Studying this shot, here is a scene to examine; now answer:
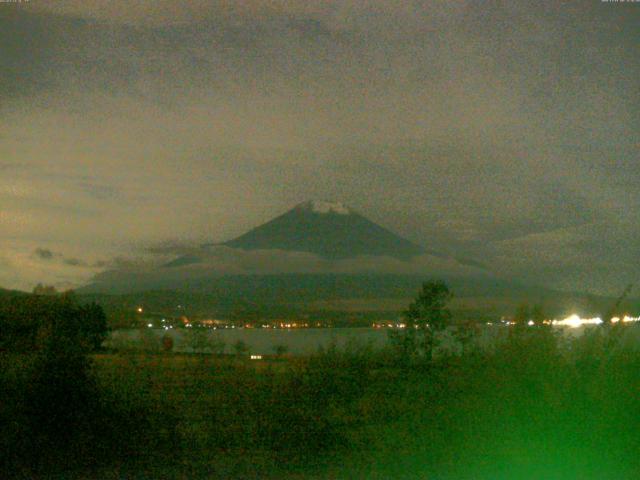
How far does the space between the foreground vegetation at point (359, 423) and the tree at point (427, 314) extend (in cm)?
1231

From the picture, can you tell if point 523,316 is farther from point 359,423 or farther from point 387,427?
point 387,427

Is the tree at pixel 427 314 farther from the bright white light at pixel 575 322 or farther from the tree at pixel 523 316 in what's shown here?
the bright white light at pixel 575 322

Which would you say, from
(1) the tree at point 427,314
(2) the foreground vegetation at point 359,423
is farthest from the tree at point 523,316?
(1) the tree at point 427,314

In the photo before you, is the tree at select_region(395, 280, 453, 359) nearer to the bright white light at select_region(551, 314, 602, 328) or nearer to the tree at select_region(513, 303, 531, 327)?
the tree at select_region(513, 303, 531, 327)

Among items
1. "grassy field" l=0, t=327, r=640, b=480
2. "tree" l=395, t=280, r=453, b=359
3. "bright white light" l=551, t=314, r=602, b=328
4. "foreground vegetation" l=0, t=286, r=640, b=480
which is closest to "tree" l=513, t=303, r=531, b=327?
"bright white light" l=551, t=314, r=602, b=328

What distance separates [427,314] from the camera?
30.2 meters

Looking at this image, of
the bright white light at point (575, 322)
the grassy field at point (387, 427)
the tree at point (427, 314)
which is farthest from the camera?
the tree at point (427, 314)

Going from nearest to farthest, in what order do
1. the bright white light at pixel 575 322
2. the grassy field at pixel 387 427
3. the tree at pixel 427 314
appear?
the grassy field at pixel 387 427 < the bright white light at pixel 575 322 < the tree at pixel 427 314

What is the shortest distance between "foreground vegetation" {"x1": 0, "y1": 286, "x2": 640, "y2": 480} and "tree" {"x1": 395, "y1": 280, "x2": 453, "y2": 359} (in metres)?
12.3

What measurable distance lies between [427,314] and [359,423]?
16185 mm

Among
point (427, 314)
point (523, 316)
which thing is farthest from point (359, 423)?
point (427, 314)

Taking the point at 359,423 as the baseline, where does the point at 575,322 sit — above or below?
above

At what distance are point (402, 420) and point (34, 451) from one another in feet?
18.3

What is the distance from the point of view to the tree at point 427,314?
28.6 meters
